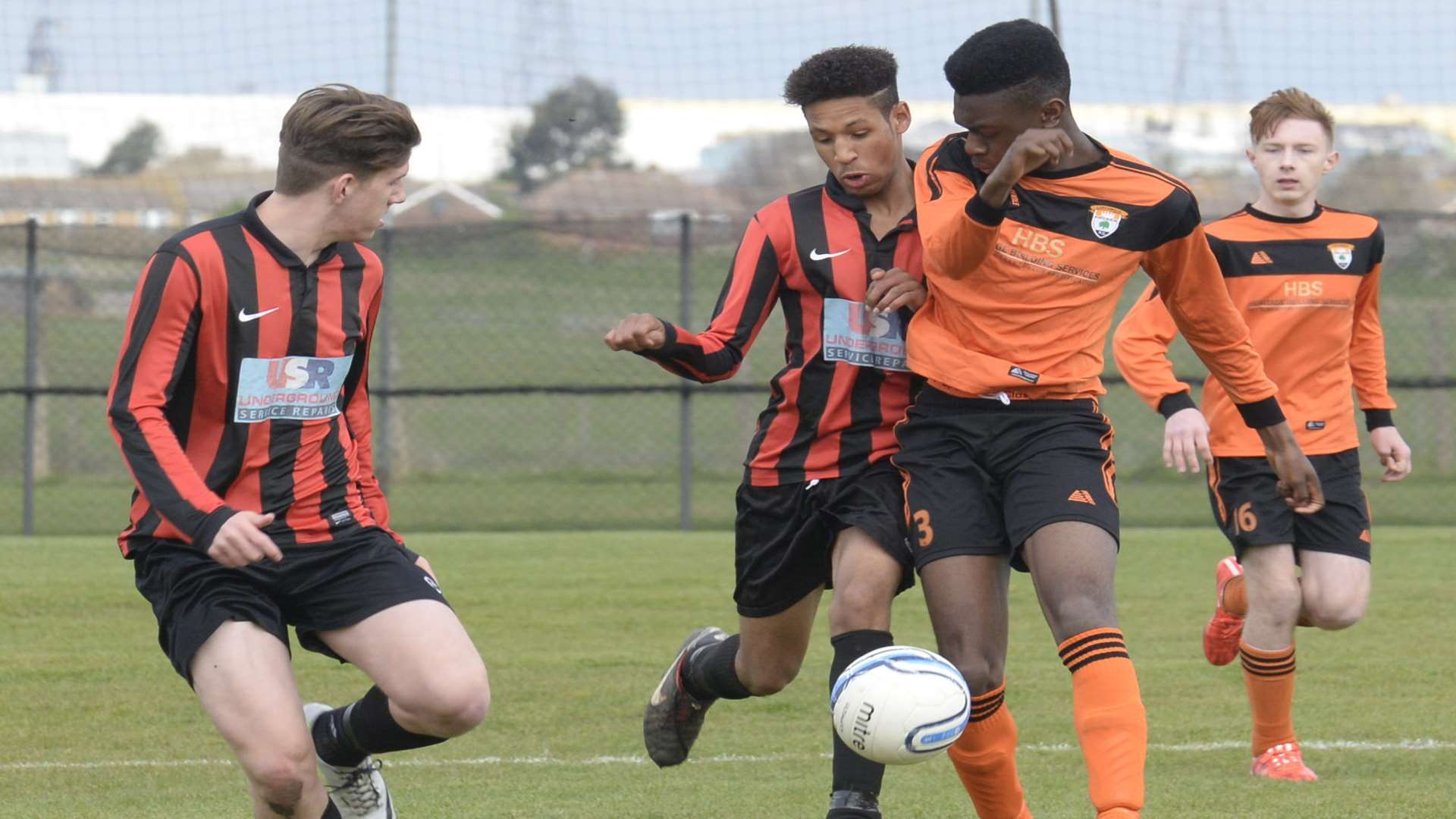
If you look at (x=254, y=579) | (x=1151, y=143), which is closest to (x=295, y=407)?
(x=254, y=579)

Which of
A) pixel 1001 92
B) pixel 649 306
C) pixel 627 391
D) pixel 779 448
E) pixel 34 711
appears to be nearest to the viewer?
pixel 1001 92

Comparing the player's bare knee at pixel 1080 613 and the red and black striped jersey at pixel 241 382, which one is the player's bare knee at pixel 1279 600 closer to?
the player's bare knee at pixel 1080 613

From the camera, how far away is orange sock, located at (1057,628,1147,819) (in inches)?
153

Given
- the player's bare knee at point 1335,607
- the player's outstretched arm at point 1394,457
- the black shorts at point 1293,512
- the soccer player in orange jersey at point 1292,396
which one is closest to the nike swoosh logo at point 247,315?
the soccer player in orange jersey at point 1292,396

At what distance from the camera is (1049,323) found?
4406 millimetres

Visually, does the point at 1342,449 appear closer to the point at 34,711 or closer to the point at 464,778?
the point at 464,778

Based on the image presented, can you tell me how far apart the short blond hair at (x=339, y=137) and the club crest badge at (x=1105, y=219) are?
1.65m

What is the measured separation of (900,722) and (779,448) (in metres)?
1.01

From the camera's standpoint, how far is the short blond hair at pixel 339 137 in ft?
13.9

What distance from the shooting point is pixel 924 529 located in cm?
437

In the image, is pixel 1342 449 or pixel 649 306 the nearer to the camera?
pixel 1342 449

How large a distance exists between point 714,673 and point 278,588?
5.48ft

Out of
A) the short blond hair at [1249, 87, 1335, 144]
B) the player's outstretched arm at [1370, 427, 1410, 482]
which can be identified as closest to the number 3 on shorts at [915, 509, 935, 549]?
the player's outstretched arm at [1370, 427, 1410, 482]

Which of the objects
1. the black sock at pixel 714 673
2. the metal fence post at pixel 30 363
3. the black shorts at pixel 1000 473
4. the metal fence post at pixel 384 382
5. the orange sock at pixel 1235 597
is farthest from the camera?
the metal fence post at pixel 384 382
